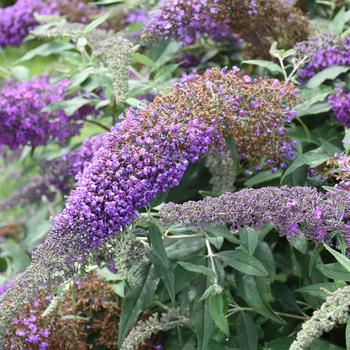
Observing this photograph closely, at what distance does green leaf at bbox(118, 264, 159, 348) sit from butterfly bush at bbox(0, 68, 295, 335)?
16.2 inches

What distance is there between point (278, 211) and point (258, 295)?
64cm

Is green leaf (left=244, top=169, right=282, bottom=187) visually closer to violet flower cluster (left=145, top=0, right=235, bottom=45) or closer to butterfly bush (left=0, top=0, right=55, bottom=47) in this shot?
violet flower cluster (left=145, top=0, right=235, bottom=45)

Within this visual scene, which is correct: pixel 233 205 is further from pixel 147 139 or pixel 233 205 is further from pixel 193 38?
pixel 193 38

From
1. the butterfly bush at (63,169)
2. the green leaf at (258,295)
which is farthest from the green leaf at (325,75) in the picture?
the butterfly bush at (63,169)

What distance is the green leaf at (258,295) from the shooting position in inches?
118

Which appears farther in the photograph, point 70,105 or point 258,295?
point 70,105

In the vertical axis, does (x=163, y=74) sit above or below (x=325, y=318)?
above

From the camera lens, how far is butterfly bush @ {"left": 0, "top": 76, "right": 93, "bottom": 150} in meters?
3.89

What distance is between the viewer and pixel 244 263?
284cm

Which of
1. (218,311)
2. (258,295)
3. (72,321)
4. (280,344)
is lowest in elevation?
(72,321)

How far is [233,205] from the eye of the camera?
2.58 m

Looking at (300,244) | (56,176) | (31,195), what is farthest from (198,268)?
(31,195)

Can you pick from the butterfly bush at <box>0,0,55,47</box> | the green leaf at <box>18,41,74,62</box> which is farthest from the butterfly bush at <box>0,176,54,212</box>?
the butterfly bush at <box>0,0,55,47</box>

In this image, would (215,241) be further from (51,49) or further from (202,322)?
(51,49)
